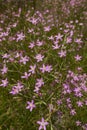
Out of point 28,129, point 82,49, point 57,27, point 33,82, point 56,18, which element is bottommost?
point 28,129

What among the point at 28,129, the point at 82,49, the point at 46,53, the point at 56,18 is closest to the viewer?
the point at 28,129

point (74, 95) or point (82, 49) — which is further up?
point (82, 49)

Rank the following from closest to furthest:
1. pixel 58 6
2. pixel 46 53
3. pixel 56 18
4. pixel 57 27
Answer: pixel 46 53
pixel 57 27
pixel 56 18
pixel 58 6

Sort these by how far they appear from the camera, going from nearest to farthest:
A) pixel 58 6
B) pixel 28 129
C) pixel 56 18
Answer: pixel 28 129, pixel 56 18, pixel 58 6

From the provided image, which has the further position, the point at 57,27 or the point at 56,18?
the point at 56,18

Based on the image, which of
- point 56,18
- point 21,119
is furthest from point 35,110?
point 56,18

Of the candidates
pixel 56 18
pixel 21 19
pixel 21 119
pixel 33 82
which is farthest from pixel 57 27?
pixel 21 119

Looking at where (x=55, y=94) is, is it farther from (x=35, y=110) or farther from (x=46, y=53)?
(x=46, y=53)

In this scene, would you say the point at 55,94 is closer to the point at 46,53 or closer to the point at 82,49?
the point at 46,53

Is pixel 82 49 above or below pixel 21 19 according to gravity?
below
